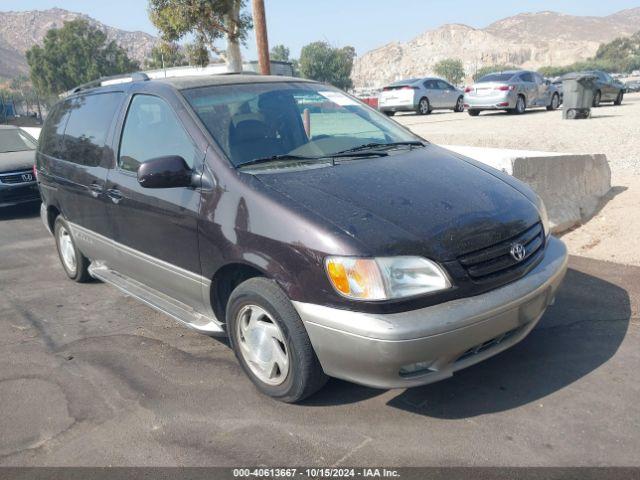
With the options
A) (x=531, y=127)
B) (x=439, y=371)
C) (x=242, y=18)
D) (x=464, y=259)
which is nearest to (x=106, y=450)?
(x=439, y=371)

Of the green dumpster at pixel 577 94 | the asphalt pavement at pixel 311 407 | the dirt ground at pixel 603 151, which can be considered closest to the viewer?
the asphalt pavement at pixel 311 407

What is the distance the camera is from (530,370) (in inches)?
135

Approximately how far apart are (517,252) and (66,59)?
76.4 m

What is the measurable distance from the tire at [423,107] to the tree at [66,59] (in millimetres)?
55203

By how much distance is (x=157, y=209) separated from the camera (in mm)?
3740

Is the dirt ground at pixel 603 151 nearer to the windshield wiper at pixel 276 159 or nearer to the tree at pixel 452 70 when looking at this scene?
the windshield wiper at pixel 276 159

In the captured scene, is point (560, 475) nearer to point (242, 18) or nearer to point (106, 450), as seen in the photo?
point (106, 450)

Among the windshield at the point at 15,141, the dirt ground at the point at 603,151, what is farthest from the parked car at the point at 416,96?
the windshield at the point at 15,141

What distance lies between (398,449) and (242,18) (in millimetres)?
22667

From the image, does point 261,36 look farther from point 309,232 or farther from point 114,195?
point 309,232

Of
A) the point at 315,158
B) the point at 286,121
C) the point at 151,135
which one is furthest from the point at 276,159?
the point at 151,135

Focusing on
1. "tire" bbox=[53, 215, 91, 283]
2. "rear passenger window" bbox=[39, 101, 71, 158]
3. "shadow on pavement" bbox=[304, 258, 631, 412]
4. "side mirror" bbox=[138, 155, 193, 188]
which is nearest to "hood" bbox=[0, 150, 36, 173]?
"rear passenger window" bbox=[39, 101, 71, 158]

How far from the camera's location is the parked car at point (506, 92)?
19.2m

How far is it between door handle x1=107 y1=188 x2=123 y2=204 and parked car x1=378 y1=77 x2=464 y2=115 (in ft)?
65.3
